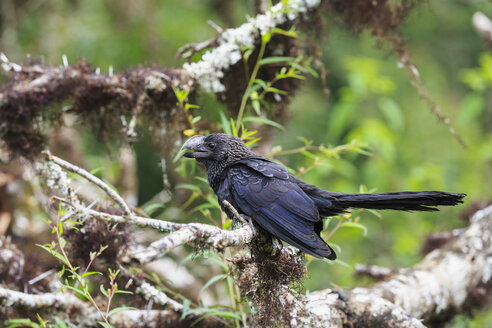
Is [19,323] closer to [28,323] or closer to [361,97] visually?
[28,323]

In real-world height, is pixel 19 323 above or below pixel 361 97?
below

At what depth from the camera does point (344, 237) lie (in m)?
6.20

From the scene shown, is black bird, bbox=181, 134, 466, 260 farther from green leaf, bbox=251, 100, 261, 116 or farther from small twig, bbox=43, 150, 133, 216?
small twig, bbox=43, 150, 133, 216

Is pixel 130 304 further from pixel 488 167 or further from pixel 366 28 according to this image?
pixel 488 167

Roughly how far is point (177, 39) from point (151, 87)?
3.54 metres

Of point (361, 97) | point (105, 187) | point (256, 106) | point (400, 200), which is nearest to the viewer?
A: point (105, 187)

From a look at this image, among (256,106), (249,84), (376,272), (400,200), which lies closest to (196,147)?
(256,106)

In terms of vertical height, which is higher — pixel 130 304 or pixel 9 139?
pixel 9 139

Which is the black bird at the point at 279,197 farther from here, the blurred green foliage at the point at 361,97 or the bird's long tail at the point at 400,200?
the blurred green foliage at the point at 361,97

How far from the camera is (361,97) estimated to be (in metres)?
5.95

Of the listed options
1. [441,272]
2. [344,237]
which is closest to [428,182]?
[344,237]

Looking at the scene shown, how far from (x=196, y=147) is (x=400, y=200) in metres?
1.34

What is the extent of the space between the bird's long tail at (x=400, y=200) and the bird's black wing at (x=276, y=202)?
19 cm

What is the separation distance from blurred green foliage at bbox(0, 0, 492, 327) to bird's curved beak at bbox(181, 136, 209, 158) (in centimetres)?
144
